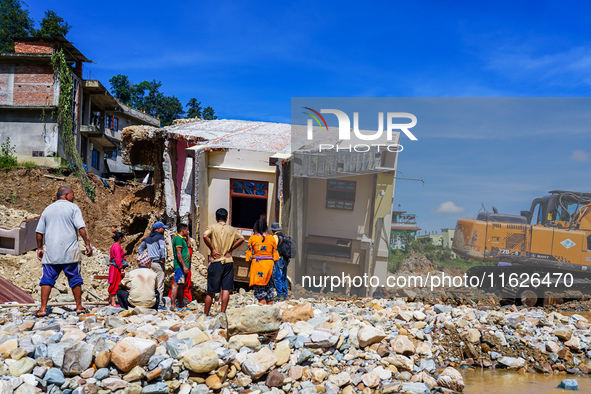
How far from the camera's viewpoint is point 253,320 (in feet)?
17.6

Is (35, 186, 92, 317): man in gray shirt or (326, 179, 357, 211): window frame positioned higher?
(326, 179, 357, 211): window frame

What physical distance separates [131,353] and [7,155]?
73.7 feet

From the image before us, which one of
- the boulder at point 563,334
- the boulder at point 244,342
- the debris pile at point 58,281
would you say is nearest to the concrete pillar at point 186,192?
the debris pile at point 58,281

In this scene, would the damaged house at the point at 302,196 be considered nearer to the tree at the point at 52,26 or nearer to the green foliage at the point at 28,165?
the green foliage at the point at 28,165

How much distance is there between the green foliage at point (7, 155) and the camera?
69.9ft

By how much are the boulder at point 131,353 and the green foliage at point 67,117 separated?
20.6 metres

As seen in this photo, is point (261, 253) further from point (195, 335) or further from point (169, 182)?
point (169, 182)

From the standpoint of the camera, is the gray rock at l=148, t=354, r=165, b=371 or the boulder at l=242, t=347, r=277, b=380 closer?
the gray rock at l=148, t=354, r=165, b=371

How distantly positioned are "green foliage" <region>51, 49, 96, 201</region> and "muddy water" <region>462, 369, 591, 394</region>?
21.8 m

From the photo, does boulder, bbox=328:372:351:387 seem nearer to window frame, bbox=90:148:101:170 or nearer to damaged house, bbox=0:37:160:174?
damaged house, bbox=0:37:160:174

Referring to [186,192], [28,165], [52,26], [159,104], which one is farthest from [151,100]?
[186,192]

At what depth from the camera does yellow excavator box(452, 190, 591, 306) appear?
12070 millimetres

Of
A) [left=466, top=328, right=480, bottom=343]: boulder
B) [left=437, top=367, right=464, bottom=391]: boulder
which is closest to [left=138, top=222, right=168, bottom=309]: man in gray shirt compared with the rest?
[left=437, top=367, right=464, bottom=391]: boulder

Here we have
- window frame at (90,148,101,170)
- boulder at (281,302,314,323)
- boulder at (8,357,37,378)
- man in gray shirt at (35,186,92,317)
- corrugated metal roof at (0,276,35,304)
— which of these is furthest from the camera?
window frame at (90,148,101,170)
